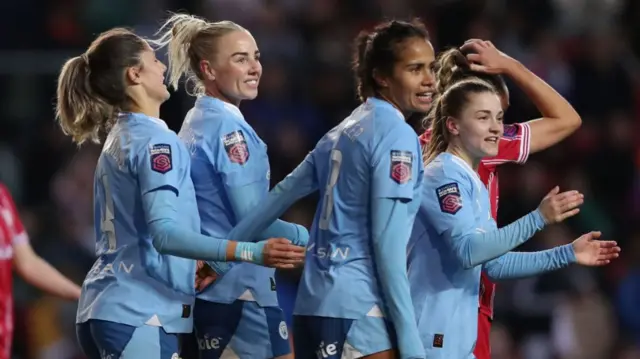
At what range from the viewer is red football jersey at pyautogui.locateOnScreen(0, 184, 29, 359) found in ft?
21.1

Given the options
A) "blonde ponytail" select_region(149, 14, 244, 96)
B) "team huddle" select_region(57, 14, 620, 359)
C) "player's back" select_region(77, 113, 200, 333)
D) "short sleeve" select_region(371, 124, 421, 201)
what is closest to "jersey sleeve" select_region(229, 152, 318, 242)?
"team huddle" select_region(57, 14, 620, 359)

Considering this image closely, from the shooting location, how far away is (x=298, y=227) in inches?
221

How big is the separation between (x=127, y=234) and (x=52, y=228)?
19.0 feet

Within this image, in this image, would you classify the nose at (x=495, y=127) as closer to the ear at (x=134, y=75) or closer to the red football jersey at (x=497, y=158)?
the red football jersey at (x=497, y=158)

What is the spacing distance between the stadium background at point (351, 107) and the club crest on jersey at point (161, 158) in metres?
5.04

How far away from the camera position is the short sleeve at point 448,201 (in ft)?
17.0

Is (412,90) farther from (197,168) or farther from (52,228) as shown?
(52,228)

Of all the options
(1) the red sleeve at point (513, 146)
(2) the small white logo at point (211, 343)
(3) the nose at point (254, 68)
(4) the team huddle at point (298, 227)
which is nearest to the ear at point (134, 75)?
(4) the team huddle at point (298, 227)

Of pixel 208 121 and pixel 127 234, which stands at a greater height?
pixel 208 121

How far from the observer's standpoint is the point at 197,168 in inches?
214

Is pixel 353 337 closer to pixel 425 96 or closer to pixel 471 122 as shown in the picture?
pixel 425 96

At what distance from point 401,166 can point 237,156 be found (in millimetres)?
845

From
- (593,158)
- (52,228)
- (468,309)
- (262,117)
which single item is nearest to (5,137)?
(52,228)

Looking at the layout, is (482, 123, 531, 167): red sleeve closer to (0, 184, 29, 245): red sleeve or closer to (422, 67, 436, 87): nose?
(422, 67, 436, 87): nose
